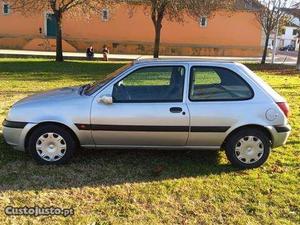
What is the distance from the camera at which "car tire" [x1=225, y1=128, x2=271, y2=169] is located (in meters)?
6.02

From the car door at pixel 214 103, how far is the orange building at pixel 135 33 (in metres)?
33.3

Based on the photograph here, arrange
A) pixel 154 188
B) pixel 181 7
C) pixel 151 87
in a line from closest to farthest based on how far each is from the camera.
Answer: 1. pixel 154 188
2. pixel 151 87
3. pixel 181 7

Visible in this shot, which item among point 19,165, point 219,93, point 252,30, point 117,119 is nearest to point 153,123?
point 117,119

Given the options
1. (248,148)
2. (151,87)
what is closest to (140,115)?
(151,87)

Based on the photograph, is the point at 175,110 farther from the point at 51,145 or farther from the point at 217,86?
the point at 51,145

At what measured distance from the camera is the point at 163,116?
582 cm

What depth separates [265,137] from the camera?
605cm

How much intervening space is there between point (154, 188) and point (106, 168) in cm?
93

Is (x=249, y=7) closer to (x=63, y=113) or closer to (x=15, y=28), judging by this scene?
(x=15, y=28)

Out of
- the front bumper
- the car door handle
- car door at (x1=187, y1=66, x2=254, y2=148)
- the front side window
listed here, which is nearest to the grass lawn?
the front bumper

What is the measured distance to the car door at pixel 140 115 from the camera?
19.1 feet

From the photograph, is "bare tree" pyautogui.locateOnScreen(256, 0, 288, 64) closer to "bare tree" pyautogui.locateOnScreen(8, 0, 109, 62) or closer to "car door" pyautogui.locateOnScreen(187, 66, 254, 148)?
"bare tree" pyautogui.locateOnScreen(8, 0, 109, 62)

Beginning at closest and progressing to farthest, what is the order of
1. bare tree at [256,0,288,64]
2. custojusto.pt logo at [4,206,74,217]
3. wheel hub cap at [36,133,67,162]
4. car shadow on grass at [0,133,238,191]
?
1. custojusto.pt logo at [4,206,74,217]
2. car shadow on grass at [0,133,238,191]
3. wheel hub cap at [36,133,67,162]
4. bare tree at [256,0,288,64]

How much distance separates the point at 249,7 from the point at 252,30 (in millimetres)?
2556
